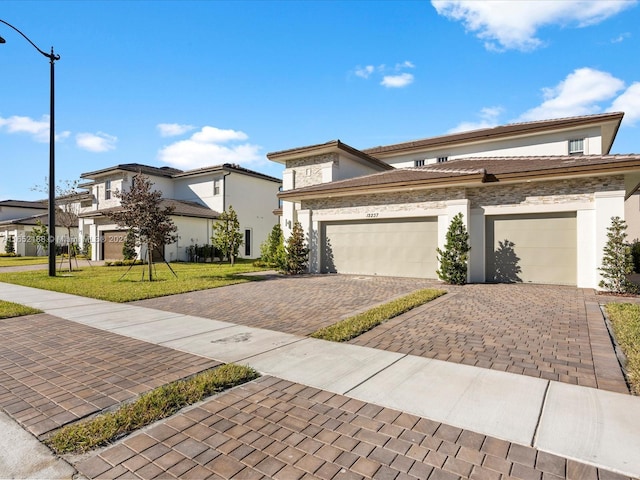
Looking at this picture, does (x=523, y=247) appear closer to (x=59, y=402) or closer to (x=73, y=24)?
(x=59, y=402)

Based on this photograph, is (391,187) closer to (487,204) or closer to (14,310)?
(487,204)

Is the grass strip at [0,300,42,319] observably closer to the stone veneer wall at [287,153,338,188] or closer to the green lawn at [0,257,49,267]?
the stone veneer wall at [287,153,338,188]

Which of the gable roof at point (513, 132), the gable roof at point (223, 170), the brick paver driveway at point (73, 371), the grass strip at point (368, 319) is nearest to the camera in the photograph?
the brick paver driveway at point (73, 371)

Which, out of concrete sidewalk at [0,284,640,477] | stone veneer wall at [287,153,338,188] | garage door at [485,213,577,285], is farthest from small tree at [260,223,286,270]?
concrete sidewalk at [0,284,640,477]

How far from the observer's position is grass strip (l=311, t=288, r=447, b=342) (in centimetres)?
617

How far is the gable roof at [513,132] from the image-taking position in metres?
16.5

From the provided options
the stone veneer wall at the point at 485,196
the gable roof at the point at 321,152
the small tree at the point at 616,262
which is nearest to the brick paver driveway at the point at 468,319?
the small tree at the point at 616,262

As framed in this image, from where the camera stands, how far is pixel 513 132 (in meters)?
18.9

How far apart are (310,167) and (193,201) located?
48.4 feet

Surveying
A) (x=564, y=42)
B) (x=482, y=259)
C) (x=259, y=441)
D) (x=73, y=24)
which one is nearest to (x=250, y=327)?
(x=259, y=441)

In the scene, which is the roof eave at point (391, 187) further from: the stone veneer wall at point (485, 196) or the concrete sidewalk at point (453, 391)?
the concrete sidewalk at point (453, 391)

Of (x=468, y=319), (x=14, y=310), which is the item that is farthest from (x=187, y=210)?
(x=468, y=319)

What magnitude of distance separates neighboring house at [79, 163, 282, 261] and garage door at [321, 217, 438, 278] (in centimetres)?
1352

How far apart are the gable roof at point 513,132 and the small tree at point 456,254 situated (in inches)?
352
